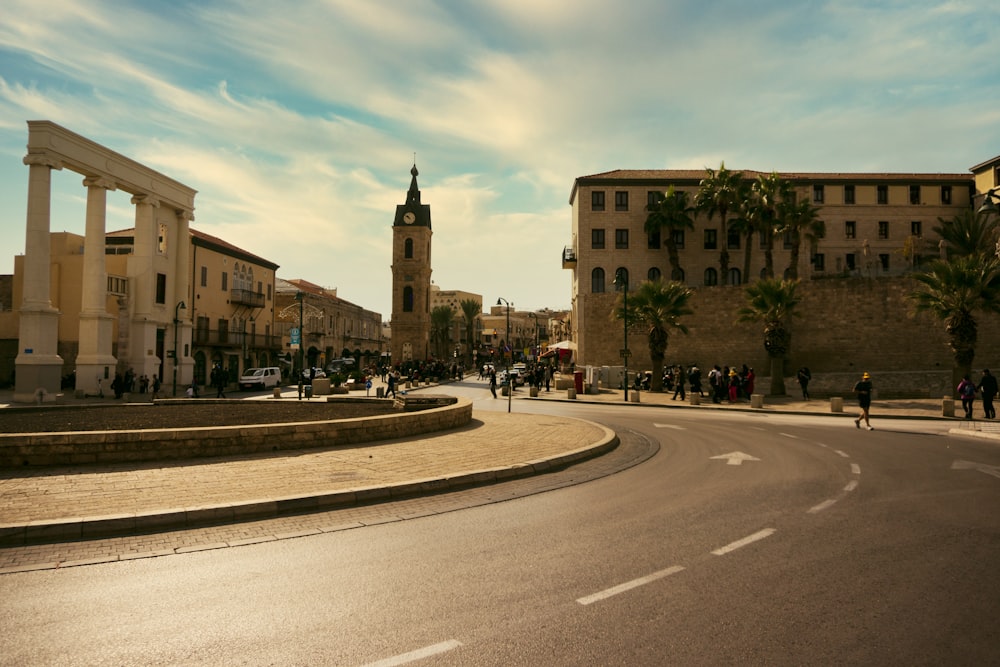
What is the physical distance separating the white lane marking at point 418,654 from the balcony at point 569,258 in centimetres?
5611

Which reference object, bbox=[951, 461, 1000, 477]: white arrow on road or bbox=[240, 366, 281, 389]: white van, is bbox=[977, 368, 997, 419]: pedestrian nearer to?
bbox=[951, 461, 1000, 477]: white arrow on road

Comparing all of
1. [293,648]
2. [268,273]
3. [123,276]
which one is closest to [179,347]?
[123,276]

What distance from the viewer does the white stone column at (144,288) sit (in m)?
38.3

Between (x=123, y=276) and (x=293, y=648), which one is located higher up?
(x=123, y=276)

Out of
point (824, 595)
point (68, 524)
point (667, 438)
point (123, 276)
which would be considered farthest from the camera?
point (123, 276)

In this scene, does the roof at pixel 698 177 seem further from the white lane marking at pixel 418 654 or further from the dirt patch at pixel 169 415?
the white lane marking at pixel 418 654

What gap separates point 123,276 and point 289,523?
41.4 metres

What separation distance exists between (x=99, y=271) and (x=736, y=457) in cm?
3567

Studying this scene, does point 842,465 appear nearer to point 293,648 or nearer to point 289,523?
point 289,523

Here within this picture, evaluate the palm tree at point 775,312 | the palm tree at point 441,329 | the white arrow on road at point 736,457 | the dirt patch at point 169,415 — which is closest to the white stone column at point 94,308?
the dirt patch at point 169,415

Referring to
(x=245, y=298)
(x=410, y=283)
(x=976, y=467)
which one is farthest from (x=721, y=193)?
(x=410, y=283)

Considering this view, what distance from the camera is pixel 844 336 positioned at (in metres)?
42.8

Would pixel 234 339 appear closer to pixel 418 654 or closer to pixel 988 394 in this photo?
pixel 988 394

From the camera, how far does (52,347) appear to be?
30.9m
